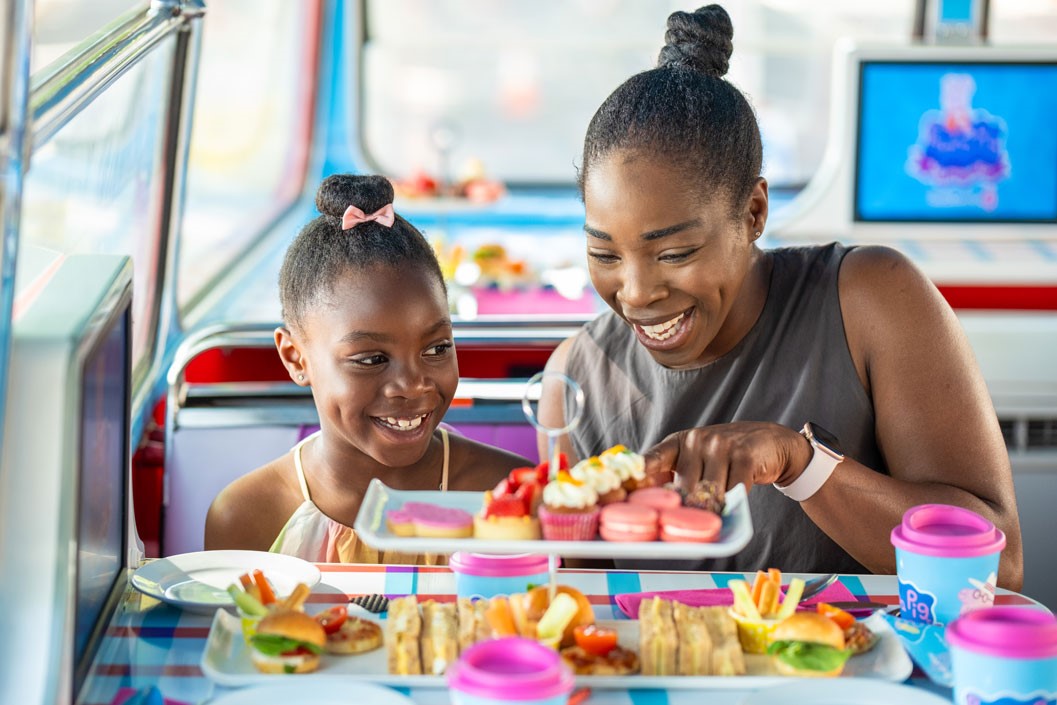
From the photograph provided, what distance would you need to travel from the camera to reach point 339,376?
1.77m

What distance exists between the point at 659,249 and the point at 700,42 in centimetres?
34

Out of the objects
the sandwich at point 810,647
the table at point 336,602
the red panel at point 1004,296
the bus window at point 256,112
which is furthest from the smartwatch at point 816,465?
the bus window at point 256,112

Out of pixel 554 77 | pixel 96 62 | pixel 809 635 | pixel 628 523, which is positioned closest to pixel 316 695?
pixel 628 523

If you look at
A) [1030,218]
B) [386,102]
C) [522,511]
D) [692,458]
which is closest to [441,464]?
[692,458]

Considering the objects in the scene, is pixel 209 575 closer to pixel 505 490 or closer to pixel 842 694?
pixel 505 490

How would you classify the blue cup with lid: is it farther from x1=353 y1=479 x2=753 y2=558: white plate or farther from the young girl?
the young girl

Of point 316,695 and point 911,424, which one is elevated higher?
point 911,424

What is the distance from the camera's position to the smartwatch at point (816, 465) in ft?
4.99

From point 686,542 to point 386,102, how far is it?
487cm

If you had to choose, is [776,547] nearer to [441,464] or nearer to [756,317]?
[756,317]

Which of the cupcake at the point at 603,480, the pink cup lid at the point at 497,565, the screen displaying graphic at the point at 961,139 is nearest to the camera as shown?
the cupcake at the point at 603,480

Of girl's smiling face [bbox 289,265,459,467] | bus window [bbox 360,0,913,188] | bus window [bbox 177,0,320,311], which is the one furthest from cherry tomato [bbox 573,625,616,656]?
bus window [bbox 360,0,913,188]

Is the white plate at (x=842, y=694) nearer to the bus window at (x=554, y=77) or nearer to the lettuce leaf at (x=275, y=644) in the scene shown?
the lettuce leaf at (x=275, y=644)

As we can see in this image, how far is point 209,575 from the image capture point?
1.50 metres
